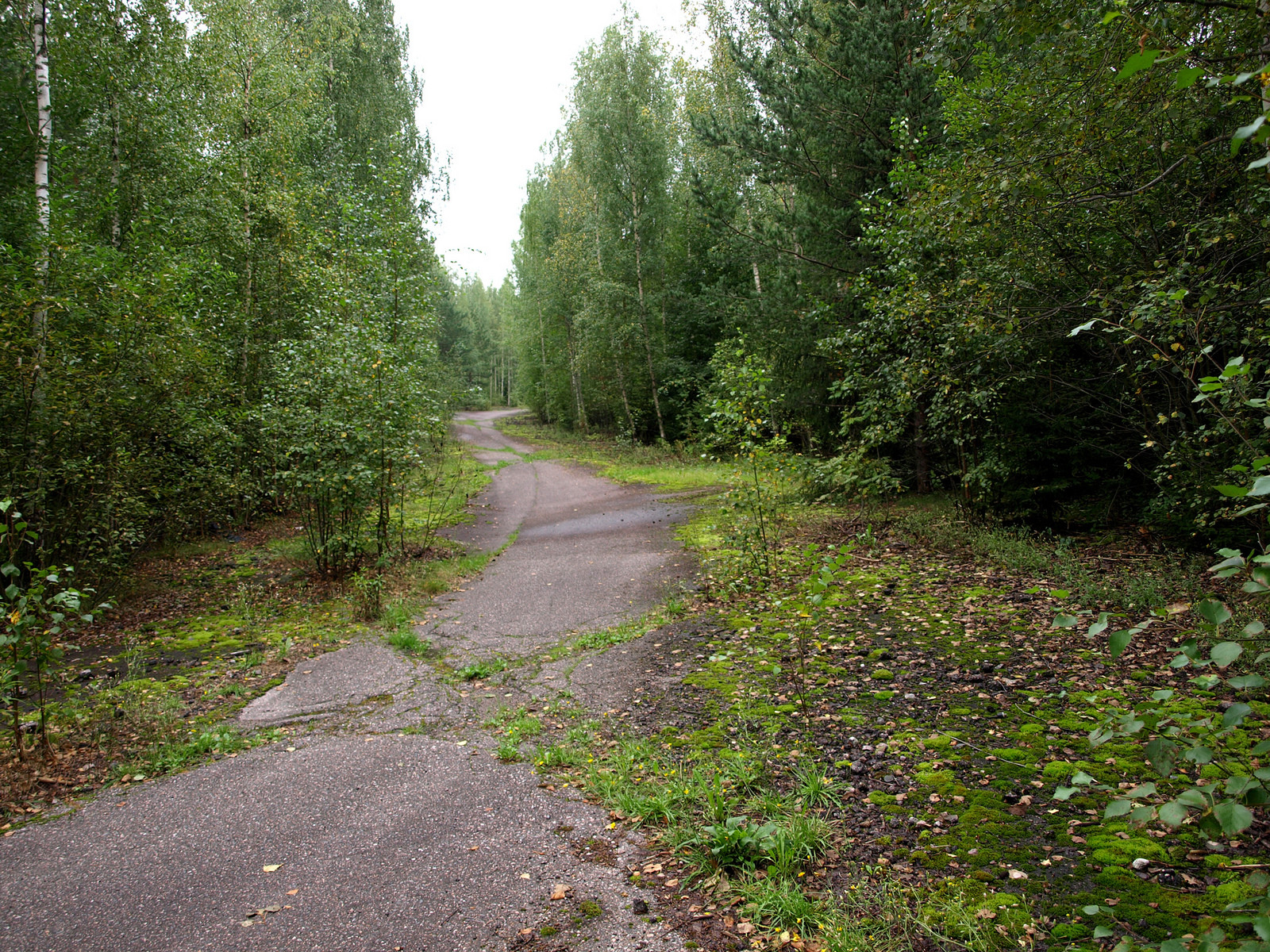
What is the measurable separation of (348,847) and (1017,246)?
691 cm

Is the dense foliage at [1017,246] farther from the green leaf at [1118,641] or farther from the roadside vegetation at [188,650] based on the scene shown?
the roadside vegetation at [188,650]

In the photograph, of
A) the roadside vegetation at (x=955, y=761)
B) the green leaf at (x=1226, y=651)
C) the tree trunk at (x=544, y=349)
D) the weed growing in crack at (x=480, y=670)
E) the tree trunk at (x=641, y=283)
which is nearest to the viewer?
the green leaf at (x=1226, y=651)

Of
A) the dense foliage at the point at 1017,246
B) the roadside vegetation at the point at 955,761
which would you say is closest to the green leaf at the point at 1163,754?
the roadside vegetation at the point at 955,761

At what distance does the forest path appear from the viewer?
2764 mm

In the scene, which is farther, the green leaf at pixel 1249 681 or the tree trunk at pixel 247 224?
the tree trunk at pixel 247 224

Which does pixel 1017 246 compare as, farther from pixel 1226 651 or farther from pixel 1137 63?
pixel 1226 651

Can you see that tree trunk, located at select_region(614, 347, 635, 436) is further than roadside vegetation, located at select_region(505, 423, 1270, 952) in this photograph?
Yes

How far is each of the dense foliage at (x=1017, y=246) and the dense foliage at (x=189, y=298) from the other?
15.2ft

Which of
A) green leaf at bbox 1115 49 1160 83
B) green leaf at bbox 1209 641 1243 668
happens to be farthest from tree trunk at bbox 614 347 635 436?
green leaf at bbox 1209 641 1243 668

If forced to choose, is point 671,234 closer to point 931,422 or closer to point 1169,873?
point 931,422

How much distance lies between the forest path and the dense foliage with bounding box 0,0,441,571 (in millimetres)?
3250

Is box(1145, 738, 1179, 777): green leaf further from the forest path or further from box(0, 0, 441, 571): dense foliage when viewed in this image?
box(0, 0, 441, 571): dense foliage

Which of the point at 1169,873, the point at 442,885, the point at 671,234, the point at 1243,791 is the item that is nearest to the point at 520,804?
the point at 442,885

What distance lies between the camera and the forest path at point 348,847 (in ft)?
9.07
